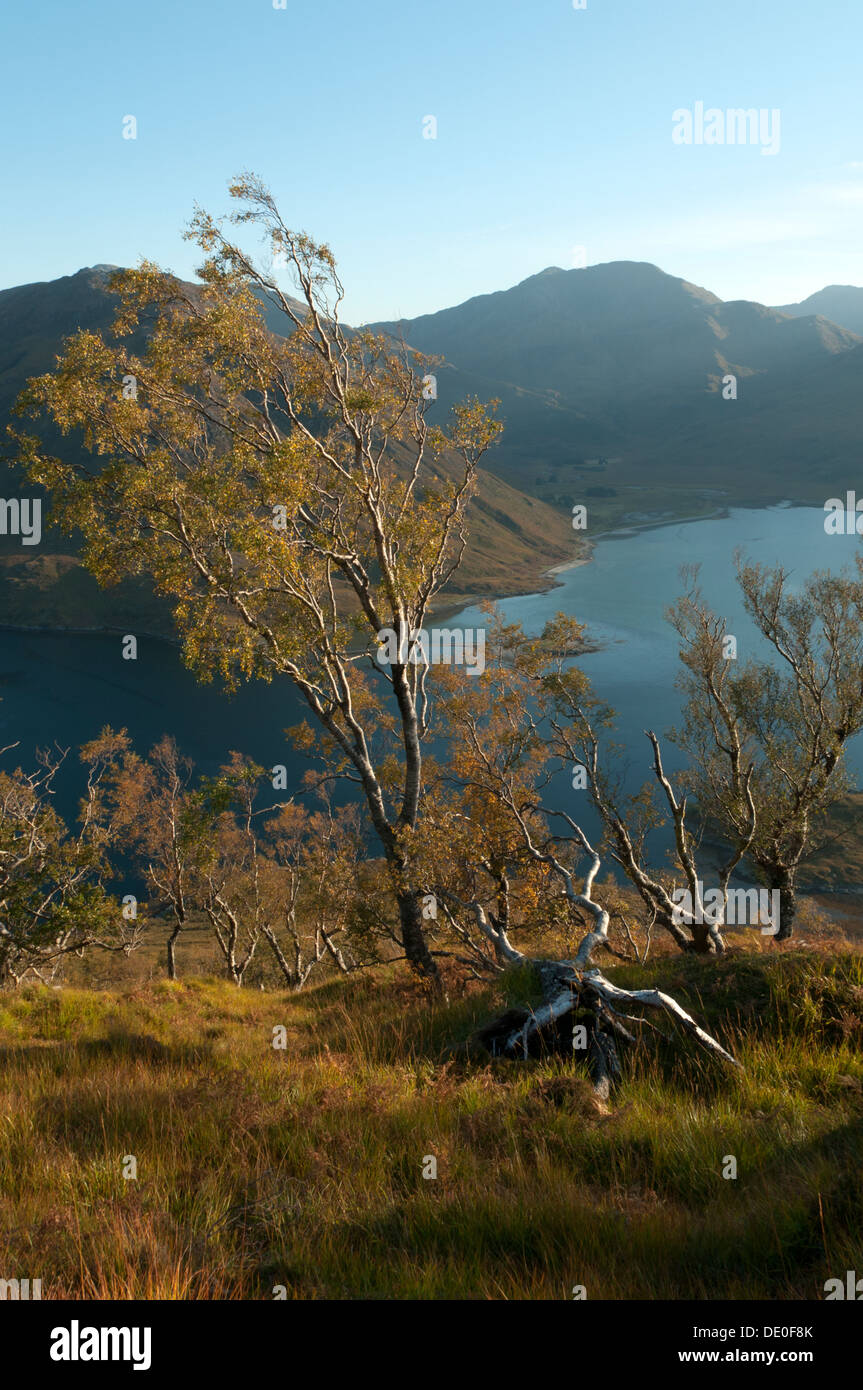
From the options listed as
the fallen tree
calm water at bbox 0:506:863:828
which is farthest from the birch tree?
calm water at bbox 0:506:863:828

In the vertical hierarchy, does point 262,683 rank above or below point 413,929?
above

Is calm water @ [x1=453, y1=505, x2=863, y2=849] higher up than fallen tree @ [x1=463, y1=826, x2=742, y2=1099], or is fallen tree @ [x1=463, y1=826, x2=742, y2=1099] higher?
calm water @ [x1=453, y1=505, x2=863, y2=849]

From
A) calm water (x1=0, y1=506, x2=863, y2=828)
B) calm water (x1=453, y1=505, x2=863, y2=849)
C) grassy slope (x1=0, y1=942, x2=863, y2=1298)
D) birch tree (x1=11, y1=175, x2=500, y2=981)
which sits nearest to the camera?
grassy slope (x1=0, y1=942, x2=863, y2=1298)

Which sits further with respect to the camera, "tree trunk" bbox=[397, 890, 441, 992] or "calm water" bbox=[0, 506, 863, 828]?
"calm water" bbox=[0, 506, 863, 828]

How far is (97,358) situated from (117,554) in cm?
345

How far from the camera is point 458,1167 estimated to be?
15.3 ft

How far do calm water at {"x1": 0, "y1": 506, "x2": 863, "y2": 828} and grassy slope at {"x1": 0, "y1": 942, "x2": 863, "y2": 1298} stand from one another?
234 feet

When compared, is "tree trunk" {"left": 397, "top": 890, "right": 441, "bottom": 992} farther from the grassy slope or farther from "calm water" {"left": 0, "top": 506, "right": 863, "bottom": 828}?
"calm water" {"left": 0, "top": 506, "right": 863, "bottom": 828}

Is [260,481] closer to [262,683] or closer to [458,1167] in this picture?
[458,1167]

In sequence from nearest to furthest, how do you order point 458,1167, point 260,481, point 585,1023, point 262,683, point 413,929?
point 458,1167, point 585,1023, point 260,481, point 413,929, point 262,683

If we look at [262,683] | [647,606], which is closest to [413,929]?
[262,683]

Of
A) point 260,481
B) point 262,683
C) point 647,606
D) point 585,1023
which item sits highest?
point 647,606

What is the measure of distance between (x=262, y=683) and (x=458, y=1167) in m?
119

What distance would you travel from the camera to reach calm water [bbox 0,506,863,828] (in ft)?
310
